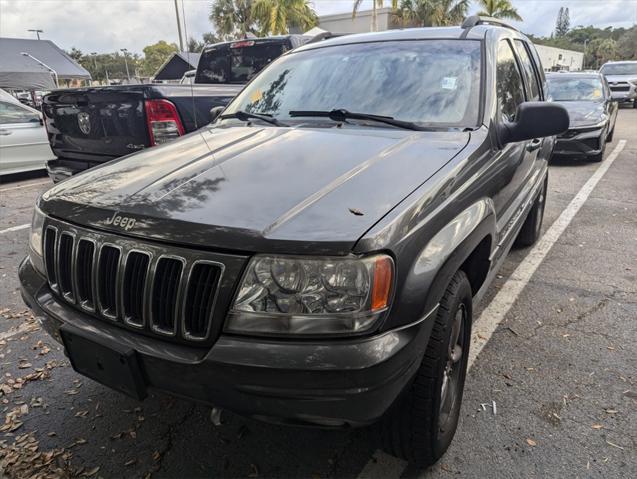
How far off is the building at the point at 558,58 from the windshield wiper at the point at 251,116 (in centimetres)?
4005

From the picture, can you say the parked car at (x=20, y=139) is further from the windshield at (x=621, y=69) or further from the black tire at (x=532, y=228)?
the windshield at (x=621, y=69)

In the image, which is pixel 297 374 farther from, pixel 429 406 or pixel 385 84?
pixel 385 84

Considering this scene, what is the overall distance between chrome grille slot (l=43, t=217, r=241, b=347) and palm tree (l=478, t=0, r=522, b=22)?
3112 centimetres

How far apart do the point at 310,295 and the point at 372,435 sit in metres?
0.82

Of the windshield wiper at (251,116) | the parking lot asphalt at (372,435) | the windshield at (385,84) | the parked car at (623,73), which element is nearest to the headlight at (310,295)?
the parking lot asphalt at (372,435)

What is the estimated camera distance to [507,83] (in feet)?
10.2

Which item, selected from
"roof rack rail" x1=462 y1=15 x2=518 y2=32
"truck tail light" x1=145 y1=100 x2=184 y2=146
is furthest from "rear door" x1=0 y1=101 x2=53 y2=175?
"roof rack rail" x1=462 y1=15 x2=518 y2=32

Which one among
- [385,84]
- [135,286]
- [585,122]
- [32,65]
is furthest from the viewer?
[32,65]

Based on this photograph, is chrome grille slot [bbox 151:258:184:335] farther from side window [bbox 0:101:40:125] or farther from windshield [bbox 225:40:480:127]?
side window [bbox 0:101:40:125]

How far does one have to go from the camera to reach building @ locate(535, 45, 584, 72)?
138 feet

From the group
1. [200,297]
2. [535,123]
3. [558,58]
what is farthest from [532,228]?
[558,58]

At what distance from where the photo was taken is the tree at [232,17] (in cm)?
3139

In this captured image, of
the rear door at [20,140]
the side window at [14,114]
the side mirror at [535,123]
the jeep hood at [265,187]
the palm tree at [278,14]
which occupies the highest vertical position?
the palm tree at [278,14]

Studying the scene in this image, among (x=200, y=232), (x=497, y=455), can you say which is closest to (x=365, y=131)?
(x=200, y=232)
